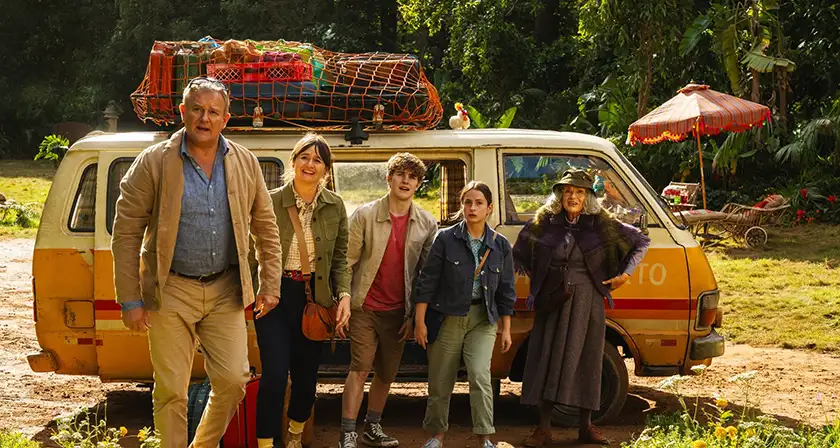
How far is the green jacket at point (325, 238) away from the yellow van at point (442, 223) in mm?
867

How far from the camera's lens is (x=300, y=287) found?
607 centimetres

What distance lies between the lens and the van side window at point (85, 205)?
679 centimetres

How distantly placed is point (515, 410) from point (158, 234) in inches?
145

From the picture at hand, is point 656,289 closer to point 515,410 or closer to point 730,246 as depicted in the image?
point 515,410

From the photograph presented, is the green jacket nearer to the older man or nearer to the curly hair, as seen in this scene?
the curly hair

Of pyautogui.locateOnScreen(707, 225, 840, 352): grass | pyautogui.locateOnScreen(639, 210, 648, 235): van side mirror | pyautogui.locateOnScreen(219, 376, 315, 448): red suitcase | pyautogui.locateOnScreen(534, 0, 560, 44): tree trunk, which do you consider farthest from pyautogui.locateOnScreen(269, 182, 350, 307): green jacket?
pyautogui.locateOnScreen(534, 0, 560, 44): tree trunk

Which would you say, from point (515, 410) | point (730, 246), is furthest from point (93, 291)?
point (730, 246)

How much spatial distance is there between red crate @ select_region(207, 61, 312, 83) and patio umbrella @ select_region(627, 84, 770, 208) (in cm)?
1066

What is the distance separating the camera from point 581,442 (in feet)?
22.1

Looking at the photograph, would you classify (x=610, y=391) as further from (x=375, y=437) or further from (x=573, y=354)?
(x=375, y=437)

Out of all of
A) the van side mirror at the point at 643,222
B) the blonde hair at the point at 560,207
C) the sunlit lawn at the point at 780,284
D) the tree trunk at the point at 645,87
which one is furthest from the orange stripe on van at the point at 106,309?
the tree trunk at the point at 645,87

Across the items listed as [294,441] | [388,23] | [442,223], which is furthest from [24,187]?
[294,441]

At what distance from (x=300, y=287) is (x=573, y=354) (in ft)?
5.65

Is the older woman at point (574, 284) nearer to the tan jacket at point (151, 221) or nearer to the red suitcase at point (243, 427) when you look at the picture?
the red suitcase at point (243, 427)
